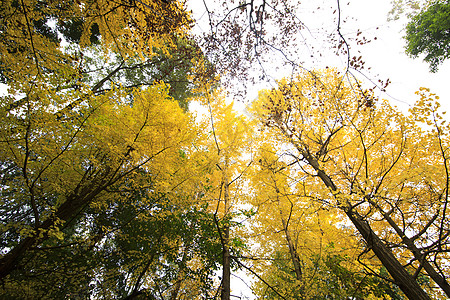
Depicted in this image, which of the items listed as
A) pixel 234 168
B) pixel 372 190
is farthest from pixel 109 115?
pixel 372 190

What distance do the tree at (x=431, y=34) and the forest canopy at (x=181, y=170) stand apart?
6.45 meters

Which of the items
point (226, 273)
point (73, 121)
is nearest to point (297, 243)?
point (226, 273)

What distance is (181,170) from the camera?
144 inches

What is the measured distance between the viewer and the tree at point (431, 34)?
7.39 meters

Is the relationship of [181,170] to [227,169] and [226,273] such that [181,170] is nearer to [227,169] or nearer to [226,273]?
[227,169]

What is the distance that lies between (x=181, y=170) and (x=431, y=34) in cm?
1263

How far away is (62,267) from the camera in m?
3.99

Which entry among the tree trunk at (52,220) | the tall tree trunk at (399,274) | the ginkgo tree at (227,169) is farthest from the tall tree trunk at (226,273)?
the tree trunk at (52,220)

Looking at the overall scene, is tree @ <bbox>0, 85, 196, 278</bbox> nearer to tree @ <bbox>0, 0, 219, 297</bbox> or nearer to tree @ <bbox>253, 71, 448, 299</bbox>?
tree @ <bbox>0, 0, 219, 297</bbox>

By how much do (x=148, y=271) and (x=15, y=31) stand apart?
4.90 m

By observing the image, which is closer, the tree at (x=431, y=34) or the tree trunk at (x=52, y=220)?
the tree trunk at (x=52, y=220)

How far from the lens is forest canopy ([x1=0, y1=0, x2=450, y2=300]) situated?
2533mm

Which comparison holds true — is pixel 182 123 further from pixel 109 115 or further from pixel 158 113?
pixel 109 115

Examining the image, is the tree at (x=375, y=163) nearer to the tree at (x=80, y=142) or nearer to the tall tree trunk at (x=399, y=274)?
the tall tree trunk at (x=399, y=274)
